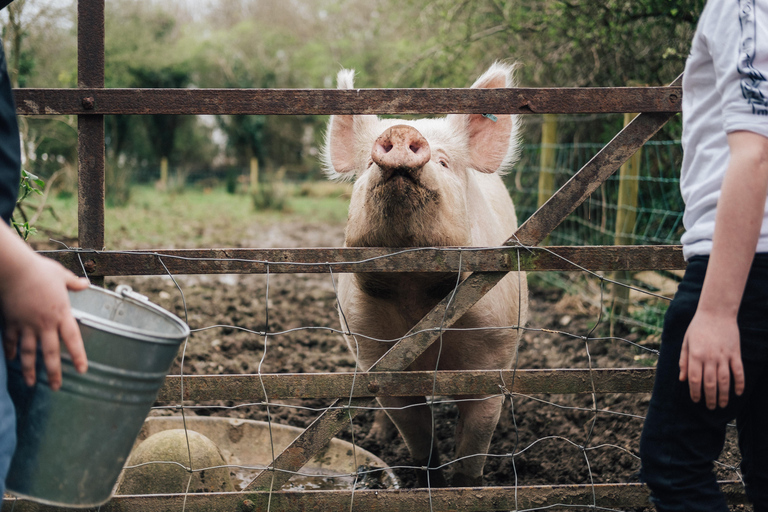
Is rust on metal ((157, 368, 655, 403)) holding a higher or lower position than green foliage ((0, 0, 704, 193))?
lower

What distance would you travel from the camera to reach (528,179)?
26.9 ft

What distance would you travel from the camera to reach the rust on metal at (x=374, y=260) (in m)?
2.21

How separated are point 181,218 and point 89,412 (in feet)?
42.6

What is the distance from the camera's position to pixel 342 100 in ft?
7.26

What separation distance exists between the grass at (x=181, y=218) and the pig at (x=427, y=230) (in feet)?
12.3

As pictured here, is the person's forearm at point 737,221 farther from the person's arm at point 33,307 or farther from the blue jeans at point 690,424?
the person's arm at point 33,307

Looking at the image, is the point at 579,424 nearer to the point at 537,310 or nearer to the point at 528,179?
the point at 537,310

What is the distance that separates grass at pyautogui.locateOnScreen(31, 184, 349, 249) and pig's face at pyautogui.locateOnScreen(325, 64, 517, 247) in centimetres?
372

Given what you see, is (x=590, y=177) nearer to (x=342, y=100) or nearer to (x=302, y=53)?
(x=342, y=100)

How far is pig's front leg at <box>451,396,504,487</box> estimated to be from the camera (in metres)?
2.98

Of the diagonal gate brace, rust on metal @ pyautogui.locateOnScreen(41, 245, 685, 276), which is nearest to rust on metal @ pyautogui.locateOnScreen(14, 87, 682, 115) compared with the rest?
the diagonal gate brace

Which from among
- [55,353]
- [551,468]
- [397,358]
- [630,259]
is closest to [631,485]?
[630,259]

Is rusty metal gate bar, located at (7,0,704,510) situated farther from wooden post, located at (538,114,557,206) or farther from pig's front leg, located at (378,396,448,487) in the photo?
wooden post, located at (538,114,557,206)

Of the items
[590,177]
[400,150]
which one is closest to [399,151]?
[400,150]
